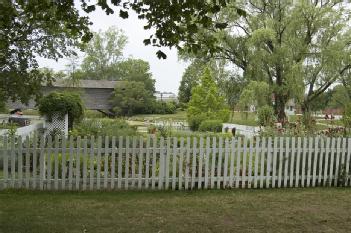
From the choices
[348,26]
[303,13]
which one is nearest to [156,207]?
[303,13]

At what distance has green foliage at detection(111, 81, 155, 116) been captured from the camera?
181ft

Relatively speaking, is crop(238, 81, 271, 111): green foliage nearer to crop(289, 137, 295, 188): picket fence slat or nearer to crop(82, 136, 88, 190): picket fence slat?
crop(289, 137, 295, 188): picket fence slat

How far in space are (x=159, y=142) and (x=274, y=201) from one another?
258 centimetres

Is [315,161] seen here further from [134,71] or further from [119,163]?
[134,71]

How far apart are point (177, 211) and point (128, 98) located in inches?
1937

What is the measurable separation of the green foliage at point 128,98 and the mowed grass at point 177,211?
47070mm

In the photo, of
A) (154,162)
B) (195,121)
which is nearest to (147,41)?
(154,162)

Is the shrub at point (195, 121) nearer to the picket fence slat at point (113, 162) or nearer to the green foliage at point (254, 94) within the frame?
the green foliage at point (254, 94)

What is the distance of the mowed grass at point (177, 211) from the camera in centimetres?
558

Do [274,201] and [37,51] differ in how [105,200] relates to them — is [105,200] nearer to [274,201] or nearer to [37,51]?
[274,201]

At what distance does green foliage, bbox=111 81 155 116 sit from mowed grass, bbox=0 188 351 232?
154ft

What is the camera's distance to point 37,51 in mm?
9781

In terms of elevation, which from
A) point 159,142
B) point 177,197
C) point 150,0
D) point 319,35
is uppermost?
point 319,35

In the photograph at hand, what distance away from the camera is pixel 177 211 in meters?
6.49
